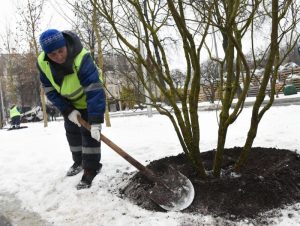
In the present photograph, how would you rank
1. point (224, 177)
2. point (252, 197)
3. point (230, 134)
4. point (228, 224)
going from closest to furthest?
point (228, 224)
point (252, 197)
point (224, 177)
point (230, 134)

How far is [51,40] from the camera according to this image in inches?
137

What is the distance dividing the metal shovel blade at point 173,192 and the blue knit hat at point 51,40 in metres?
1.52

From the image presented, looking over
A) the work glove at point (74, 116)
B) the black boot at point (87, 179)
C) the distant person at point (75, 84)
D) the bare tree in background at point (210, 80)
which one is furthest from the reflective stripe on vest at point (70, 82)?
the bare tree in background at point (210, 80)

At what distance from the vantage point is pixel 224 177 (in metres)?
3.36

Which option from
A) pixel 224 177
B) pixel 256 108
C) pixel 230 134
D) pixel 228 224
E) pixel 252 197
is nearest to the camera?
pixel 228 224

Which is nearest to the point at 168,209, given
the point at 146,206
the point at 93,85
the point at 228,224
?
the point at 146,206

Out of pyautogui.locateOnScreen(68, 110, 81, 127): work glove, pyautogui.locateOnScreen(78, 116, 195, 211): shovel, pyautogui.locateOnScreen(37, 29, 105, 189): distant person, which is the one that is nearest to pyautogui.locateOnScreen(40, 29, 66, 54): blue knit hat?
pyautogui.locateOnScreen(37, 29, 105, 189): distant person

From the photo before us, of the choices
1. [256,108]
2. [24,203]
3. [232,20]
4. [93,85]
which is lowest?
[24,203]

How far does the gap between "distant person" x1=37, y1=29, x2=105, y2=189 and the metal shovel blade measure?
0.80 m

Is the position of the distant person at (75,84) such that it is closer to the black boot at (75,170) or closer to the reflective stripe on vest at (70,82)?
the reflective stripe on vest at (70,82)

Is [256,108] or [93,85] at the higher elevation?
[93,85]

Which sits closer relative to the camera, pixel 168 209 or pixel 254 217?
pixel 254 217

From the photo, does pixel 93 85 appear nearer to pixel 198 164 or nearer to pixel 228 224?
pixel 198 164

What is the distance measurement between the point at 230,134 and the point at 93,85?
3.14 m
